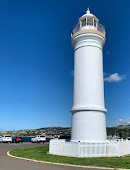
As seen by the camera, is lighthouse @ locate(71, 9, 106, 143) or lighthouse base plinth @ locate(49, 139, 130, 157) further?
lighthouse @ locate(71, 9, 106, 143)

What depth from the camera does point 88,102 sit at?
16.0m

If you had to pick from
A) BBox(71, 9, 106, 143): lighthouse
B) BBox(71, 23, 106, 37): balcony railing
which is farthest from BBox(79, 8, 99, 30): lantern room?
BBox(71, 23, 106, 37): balcony railing

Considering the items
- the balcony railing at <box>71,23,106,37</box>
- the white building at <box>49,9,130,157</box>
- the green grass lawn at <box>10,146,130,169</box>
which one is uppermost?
the balcony railing at <box>71,23,106,37</box>

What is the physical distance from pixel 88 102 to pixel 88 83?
5.76 feet

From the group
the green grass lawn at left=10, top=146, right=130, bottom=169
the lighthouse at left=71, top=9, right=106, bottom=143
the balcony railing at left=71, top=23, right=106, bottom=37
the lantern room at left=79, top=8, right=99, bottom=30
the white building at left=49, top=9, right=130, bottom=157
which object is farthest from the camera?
the balcony railing at left=71, top=23, right=106, bottom=37

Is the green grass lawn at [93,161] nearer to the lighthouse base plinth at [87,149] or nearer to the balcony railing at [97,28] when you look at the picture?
the lighthouse base plinth at [87,149]

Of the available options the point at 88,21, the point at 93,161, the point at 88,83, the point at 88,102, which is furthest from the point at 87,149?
the point at 88,21

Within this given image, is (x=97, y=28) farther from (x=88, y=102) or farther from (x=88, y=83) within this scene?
(x=88, y=102)

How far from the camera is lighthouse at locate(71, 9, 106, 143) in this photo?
15539 mm

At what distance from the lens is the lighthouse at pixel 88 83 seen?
51.0 feet

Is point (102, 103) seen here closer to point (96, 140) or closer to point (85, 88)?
point (85, 88)

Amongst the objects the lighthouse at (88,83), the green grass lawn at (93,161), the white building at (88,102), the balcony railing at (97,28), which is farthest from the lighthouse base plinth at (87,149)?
the balcony railing at (97,28)

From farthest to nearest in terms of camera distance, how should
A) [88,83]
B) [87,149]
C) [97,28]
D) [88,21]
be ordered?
[88,21]
[97,28]
[88,83]
[87,149]

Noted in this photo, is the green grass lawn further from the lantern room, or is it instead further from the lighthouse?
the lantern room
